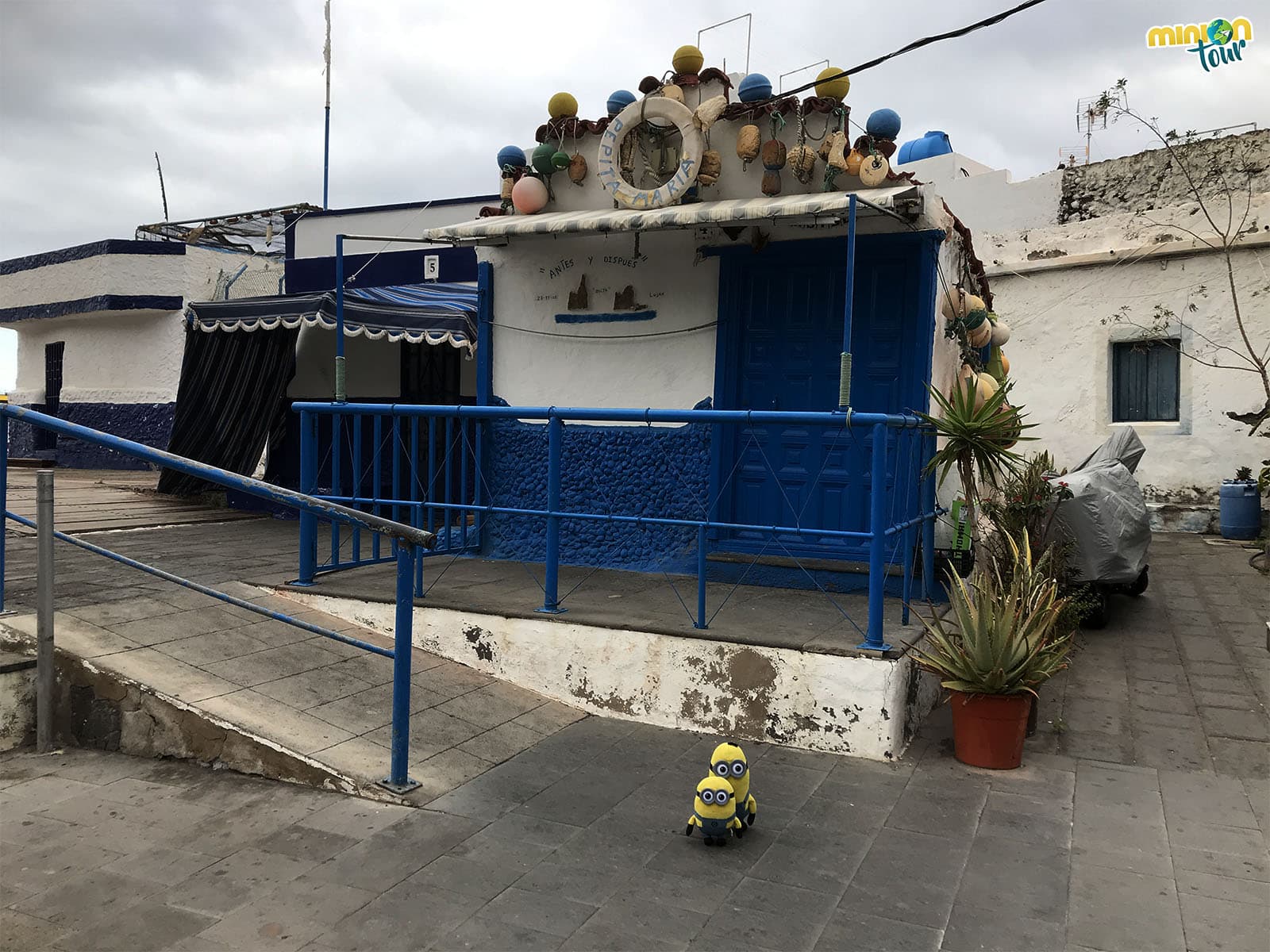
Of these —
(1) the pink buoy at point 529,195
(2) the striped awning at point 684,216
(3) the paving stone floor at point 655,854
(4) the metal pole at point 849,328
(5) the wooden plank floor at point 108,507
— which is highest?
(1) the pink buoy at point 529,195

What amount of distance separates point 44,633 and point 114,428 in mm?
13768

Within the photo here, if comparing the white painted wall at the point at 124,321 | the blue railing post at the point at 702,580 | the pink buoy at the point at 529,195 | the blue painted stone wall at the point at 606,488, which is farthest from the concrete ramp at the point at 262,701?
the white painted wall at the point at 124,321

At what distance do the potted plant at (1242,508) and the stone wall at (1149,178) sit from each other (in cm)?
332

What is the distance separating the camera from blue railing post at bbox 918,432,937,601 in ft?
19.4

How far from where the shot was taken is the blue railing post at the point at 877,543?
4574 mm

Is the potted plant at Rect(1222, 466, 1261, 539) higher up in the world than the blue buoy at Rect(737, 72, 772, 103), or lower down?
lower down

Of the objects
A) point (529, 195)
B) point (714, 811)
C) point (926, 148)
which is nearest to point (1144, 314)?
point (926, 148)

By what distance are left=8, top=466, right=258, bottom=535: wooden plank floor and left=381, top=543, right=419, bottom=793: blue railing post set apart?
4.47 metres

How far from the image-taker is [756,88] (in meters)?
6.58

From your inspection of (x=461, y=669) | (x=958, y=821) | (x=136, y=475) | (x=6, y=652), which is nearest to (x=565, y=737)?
(x=461, y=669)

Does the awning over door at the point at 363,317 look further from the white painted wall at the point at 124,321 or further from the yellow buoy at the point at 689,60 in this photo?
the white painted wall at the point at 124,321

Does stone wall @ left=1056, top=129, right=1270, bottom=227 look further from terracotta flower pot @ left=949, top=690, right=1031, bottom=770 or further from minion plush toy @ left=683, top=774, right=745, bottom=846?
minion plush toy @ left=683, top=774, right=745, bottom=846

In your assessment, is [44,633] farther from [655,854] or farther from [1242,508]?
[1242,508]

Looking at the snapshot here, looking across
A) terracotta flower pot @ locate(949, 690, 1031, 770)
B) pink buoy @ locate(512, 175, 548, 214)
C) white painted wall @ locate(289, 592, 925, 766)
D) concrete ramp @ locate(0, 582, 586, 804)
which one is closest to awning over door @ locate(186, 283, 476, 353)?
pink buoy @ locate(512, 175, 548, 214)
